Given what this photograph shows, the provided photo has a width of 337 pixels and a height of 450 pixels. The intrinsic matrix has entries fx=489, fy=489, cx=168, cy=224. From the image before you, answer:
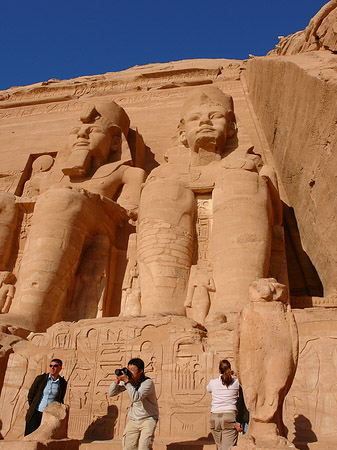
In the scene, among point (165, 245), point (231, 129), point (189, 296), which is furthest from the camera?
point (231, 129)

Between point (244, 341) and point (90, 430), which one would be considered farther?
point (90, 430)

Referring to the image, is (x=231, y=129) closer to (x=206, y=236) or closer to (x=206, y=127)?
(x=206, y=127)

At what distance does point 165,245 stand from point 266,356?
6.70ft

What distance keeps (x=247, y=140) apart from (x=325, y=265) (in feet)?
6.09

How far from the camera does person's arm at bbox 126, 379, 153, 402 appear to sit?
7.99ft

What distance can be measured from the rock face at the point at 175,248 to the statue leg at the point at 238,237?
12 millimetres

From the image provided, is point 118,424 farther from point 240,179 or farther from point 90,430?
point 240,179

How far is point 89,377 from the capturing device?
10.9 feet

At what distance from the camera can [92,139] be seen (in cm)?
631

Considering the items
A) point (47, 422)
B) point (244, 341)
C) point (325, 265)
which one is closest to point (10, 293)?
point (47, 422)

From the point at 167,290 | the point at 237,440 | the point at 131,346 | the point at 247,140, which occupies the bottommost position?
the point at 237,440

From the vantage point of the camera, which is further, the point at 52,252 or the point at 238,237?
the point at 52,252

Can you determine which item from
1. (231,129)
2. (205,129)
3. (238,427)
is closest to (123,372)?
→ (238,427)

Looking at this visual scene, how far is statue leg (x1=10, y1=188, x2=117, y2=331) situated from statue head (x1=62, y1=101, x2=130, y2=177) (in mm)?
1201
